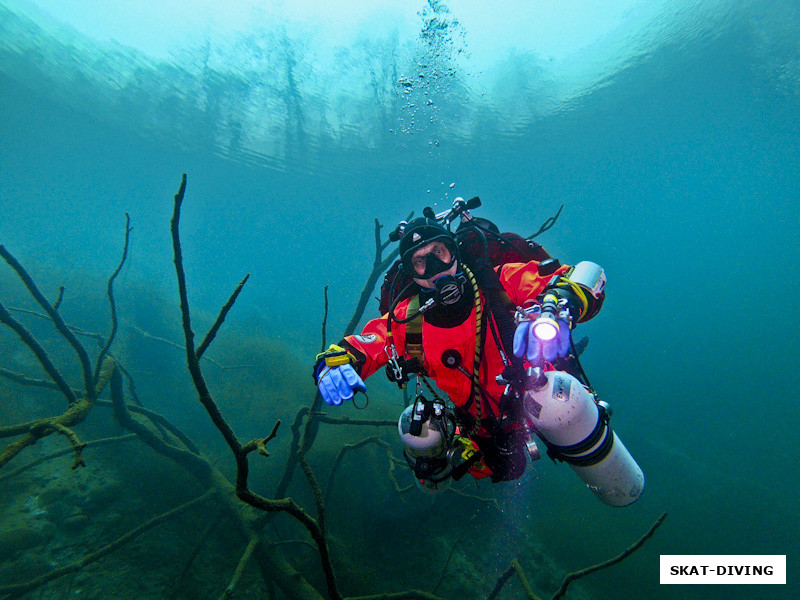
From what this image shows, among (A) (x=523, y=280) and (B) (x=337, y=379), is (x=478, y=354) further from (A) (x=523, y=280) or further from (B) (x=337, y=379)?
(B) (x=337, y=379)

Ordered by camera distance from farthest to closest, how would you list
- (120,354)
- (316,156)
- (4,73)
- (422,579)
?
(316,156)
(4,73)
(120,354)
(422,579)

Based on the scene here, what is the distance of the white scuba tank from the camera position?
1951 millimetres

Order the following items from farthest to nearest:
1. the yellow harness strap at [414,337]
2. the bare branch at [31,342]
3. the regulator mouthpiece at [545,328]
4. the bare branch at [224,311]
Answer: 1. the yellow harness strap at [414,337]
2. the bare branch at [31,342]
3. the regulator mouthpiece at [545,328]
4. the bare branch at [224,311]

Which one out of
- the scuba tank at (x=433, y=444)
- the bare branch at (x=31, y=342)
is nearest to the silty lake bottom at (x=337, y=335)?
the bare branch at (x=31, y=342)

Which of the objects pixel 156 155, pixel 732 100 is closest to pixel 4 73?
pixel 156 155

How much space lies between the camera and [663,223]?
84062 mm

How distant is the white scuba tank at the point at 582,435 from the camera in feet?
6.40

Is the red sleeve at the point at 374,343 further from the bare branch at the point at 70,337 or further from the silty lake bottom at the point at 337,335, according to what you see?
the bare branch at the point at 70,337

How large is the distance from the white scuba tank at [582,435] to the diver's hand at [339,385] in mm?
1168

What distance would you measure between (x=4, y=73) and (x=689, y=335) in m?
59.7

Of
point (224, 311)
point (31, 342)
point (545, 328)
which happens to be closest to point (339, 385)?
point (224, 311)

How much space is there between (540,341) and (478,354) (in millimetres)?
811

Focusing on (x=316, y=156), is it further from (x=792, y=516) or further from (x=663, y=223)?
(x=663, y=223)

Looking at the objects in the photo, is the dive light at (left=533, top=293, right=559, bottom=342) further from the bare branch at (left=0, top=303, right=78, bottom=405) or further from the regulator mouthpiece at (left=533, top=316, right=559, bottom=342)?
the bare branch at (left=0, top=303, right=78, bottom=405)
